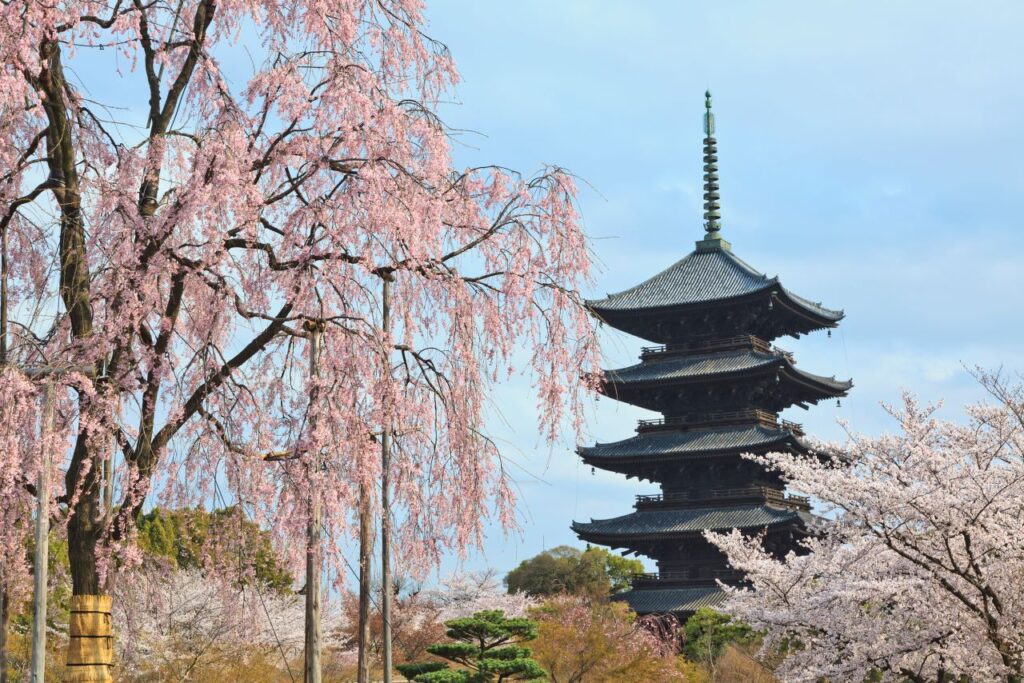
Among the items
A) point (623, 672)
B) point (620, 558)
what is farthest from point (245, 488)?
point (620, 558)

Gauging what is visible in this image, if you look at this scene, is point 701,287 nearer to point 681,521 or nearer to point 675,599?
point 681,521

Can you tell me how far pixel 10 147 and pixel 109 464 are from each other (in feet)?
9.24

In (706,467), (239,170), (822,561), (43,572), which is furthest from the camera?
(706,467)

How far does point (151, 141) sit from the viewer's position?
31.7 feet

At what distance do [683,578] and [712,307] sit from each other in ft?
28.8

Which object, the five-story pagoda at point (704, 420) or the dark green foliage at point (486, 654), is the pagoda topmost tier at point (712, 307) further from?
the dark green foliage at point (486, 654)

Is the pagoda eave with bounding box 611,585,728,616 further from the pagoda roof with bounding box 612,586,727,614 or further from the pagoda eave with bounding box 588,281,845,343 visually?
the pagoda eave with bounding box 588,281,845,343

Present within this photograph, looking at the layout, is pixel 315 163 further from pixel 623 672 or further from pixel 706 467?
pixel 706 467

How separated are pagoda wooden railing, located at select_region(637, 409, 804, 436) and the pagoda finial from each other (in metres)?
7.07

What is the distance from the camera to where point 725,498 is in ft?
124

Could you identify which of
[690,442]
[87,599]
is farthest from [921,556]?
[690,442]

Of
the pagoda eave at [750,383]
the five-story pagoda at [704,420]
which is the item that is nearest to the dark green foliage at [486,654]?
the five-story pagoda at [704,420]

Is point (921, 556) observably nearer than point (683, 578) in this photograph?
Yes

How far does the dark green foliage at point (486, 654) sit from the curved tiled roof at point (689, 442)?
12957 mm
